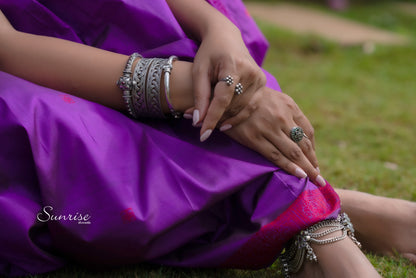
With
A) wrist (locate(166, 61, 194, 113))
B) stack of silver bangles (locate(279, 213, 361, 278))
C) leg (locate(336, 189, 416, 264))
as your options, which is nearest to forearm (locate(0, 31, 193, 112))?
wrist (locate(166, 61, 194, 113))

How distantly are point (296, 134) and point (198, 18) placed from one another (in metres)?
0.45

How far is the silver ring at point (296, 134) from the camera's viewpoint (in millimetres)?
1295

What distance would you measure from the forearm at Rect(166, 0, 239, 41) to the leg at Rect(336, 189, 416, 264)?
67 cm

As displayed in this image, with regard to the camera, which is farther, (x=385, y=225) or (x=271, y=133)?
(x=385, y=225)

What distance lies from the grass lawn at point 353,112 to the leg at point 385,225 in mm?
47

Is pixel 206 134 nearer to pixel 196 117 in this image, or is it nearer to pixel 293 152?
pixel 196 117

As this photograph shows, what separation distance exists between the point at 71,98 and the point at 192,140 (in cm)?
32

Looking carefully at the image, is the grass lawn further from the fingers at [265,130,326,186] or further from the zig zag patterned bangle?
the zig zag patterned bangle

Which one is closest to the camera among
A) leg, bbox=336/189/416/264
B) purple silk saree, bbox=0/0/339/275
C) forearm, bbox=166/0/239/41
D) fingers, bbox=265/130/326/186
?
purple silk saree, bbox=0/0/339/275

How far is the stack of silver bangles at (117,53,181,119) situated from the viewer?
1.27m

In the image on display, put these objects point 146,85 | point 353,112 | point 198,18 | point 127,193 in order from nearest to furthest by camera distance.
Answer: point 127,193
point 146,85
point 198,18
point 353,112

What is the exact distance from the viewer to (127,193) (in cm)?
117

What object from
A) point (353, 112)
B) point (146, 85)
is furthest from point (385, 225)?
point (353, 112)

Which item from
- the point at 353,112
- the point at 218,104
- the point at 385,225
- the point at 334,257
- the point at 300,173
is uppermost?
the point at 218,104
